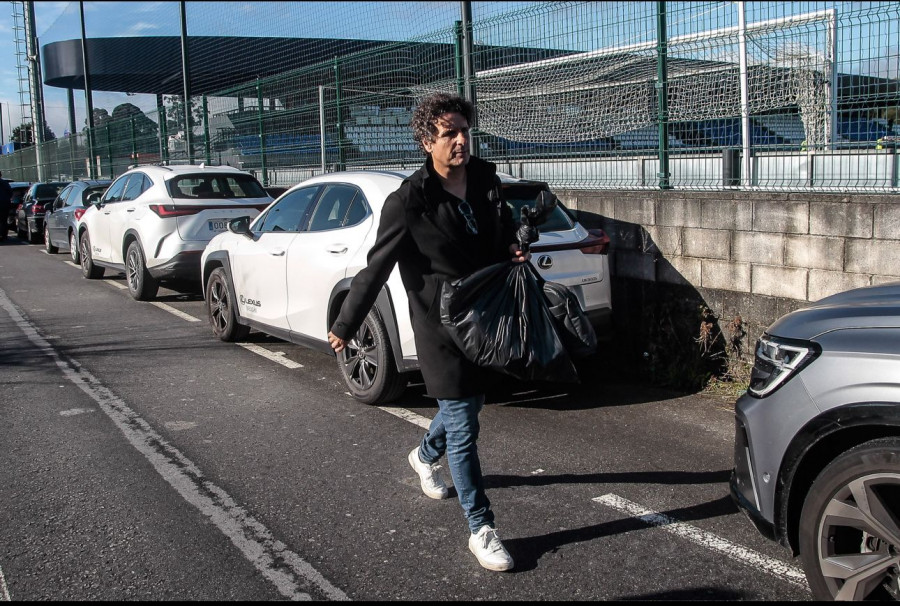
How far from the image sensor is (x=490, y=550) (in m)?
3.68

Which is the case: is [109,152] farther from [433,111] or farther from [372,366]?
[433,111]

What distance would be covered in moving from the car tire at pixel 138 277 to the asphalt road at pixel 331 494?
3725 millimetres

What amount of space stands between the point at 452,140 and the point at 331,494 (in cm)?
200

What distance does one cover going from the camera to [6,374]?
735 cm

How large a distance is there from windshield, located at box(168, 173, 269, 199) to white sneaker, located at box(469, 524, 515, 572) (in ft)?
27.5

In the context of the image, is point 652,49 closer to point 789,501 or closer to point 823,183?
point 823,183

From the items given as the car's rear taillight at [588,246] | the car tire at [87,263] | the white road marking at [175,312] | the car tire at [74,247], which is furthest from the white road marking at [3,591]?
the car tire at [74,247]

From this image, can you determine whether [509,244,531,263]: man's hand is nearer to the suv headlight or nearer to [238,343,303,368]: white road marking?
the suv headlight

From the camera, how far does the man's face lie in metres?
3.72

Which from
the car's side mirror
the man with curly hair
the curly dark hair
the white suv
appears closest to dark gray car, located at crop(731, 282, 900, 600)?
the man with curly hair

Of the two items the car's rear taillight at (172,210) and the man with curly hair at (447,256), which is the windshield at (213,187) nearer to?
the car's rear taillight at (172,210)

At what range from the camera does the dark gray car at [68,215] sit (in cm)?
1569

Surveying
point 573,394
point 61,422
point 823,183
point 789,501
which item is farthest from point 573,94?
point 789,501

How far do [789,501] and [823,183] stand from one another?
13.5 feet
